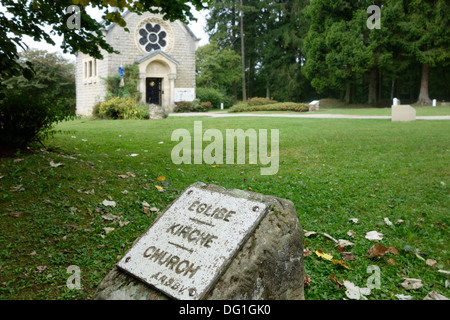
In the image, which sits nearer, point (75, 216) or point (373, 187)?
point (75, 216)

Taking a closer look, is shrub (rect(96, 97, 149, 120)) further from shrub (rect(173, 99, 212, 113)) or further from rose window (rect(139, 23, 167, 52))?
rose window (rect(139, 23, 167, 52))

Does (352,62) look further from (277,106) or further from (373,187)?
(373,187)

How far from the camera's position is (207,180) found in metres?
6.56

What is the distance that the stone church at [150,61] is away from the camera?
29.4m

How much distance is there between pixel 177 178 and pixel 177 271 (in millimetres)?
4071

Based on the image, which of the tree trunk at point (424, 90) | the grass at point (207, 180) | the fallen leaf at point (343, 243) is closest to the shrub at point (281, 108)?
the tree trunk at point (424, 90)

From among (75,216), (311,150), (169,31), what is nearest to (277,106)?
(169,31)

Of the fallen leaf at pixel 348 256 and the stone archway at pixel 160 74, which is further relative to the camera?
the stone archway at pixel 160 74

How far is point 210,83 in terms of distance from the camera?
40.6 metres

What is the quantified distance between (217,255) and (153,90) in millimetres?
30443

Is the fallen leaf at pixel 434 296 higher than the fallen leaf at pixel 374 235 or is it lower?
lower

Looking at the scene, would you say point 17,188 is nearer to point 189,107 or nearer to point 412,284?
point 412,284

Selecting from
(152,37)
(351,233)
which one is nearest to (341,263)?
(351,233)

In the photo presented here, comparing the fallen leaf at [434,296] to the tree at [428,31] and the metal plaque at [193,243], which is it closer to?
the metal plaque at [193,243]
